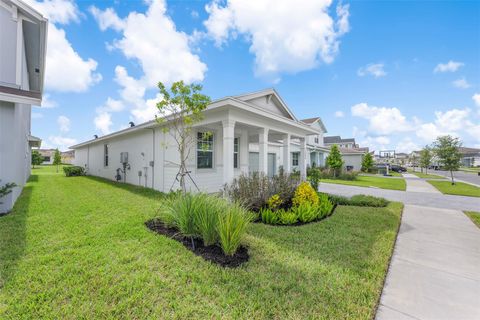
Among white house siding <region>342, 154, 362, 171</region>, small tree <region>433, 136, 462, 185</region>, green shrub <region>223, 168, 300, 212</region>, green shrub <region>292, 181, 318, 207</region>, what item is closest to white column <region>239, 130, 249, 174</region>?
green shrub <region>223, 168, 300, 212</region>

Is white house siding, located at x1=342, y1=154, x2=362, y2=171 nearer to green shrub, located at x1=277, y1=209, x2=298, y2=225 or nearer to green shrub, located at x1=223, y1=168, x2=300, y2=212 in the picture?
green shrub, located at x1=223, y1=168, x2=300, y2=212

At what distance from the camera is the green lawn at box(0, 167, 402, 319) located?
2146 mm

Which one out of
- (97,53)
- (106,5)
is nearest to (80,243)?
(106,5)

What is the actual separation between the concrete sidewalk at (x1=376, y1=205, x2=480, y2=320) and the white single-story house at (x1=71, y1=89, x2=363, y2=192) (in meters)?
4.64

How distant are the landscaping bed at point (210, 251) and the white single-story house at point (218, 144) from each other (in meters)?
1.60

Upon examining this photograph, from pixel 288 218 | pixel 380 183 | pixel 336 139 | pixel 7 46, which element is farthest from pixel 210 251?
pixel 336 139

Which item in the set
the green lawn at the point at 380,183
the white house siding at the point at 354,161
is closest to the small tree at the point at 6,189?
the green lawn at the point at 380,183

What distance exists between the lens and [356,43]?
10.9 meters

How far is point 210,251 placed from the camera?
Result: 349cm

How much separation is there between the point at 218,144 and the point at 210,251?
6.36 m

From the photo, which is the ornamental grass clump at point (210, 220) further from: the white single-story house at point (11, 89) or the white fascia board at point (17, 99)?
the white single-story house at point (11, 89)

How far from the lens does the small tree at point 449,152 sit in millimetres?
14641

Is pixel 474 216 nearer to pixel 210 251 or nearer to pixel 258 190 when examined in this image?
pixel 258 190

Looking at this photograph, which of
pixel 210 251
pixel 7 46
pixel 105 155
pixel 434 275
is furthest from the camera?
pixel 105 155
